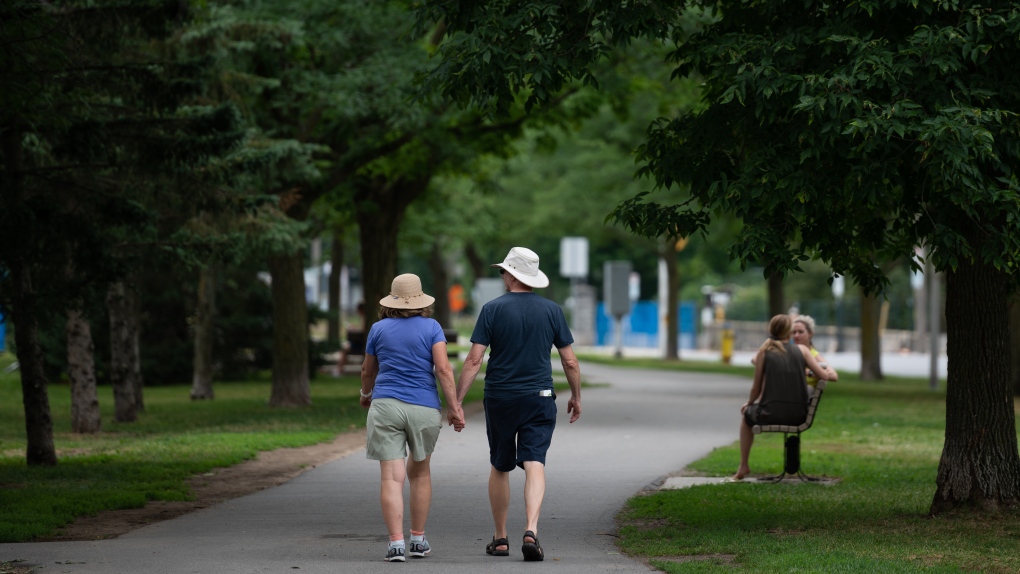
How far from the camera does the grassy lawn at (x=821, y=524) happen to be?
25.7 ft

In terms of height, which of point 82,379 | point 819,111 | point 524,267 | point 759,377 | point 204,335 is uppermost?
point 819,111

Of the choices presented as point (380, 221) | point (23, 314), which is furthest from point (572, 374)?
point (380, 221)

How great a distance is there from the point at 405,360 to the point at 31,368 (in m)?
6.15

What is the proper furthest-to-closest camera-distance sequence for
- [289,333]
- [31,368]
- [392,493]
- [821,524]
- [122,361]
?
[289,333] → [122,361] → [31,368] → [821,524] → [392,493]

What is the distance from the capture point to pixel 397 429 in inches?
316

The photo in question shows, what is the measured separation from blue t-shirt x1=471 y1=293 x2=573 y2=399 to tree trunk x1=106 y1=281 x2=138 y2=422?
39.2ft

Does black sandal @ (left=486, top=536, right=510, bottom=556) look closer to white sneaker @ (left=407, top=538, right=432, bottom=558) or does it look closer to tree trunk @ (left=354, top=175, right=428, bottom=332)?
white sneaker @ (left=407, top=538, right=432, bottom=558)

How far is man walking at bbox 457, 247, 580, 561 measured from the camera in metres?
8.06

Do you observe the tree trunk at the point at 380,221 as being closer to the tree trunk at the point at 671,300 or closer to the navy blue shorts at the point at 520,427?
the tree trunk at the point at 671,300

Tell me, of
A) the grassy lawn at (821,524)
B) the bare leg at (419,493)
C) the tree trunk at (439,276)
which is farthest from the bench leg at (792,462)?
the tree trunk at (439,276)

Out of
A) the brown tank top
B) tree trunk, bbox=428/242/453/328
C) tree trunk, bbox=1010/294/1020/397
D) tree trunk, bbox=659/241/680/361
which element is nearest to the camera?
the brown tank top

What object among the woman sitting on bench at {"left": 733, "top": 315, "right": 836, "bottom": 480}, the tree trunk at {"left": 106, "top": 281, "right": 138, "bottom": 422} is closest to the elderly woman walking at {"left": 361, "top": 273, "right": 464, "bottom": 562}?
the woman sitting on bench at {"left": 733, "top": 315, "right": 836, "bottom": 480}

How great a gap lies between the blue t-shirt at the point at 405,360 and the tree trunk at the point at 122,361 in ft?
38.5

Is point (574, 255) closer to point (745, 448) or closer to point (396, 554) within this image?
point (745, 448)
